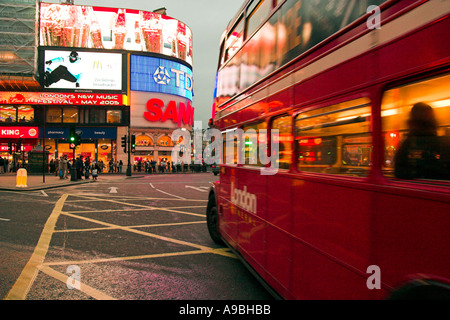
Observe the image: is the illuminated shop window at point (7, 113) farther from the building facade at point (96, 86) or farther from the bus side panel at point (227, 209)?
the bus side panel at point (227, 209)

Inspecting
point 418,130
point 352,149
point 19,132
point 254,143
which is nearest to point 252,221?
point 254,143

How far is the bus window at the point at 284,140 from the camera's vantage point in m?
3.38

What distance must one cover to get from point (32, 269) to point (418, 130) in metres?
5.06

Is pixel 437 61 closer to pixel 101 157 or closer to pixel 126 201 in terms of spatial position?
pixel 126 201

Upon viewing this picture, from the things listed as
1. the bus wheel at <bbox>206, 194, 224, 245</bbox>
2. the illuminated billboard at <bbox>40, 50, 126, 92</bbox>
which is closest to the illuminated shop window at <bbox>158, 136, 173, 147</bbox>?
the illuminated billboard at <bbox>40, 50, 126, 92</bbox>

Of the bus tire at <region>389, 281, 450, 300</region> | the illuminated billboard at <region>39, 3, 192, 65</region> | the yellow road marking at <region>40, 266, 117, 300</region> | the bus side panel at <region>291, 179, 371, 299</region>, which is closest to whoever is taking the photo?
the bus tire at <region>389, 281, 450, 300</region>

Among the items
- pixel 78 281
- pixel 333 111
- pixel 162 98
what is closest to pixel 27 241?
pixel 78 281

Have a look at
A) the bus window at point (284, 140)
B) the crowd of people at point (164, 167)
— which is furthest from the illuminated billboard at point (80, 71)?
the bus window at point (284, 140)

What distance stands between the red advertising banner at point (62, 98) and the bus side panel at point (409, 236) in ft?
142

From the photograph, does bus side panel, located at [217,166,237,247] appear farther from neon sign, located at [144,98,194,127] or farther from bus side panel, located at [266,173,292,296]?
neon sign, located at [144,98,194,127]

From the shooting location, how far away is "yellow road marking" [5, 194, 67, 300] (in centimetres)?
391

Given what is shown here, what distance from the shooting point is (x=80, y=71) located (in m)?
42.6

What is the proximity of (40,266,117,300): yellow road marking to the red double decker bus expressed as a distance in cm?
182

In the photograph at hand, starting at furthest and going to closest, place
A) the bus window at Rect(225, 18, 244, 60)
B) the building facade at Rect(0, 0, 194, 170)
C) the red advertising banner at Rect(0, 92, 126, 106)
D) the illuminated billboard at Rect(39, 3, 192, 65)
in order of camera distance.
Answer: the illuminated billboard at Rect(39, 3, 192, 65) < the building facade at Rect(0, 0, 194, 170) < the red advertising banner at Rect(0, 92, 126, 106) < the bus window at Rect(225, 18, 244, 60)
